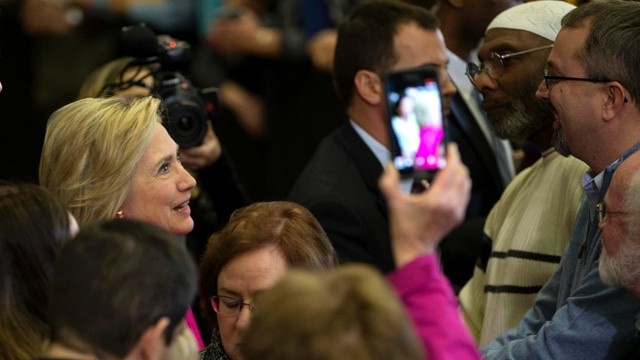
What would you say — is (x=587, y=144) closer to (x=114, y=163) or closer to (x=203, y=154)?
(x=114, y=163)

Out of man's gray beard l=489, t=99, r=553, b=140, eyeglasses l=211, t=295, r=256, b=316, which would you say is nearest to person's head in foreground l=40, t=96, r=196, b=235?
eyeglasses l=211, t=295, r=256, b=316

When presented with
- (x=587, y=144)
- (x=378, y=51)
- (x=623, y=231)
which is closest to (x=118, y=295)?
(x=623, y=231)

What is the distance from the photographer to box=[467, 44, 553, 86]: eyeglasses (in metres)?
4.20

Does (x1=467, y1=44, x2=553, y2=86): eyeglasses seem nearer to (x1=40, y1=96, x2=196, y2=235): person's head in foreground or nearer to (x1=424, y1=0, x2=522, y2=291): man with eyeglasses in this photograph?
(x1=424, y1=0, x2=522, y2=291): man with eyeglasses

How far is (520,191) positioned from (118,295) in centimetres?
215

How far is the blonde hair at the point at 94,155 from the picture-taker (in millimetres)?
3227

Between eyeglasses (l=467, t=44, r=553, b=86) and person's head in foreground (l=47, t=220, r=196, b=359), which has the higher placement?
person's head in foreground (l=47, t=220, r=196, b=359)

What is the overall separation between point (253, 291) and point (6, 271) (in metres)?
0.76

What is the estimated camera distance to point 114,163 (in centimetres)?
326

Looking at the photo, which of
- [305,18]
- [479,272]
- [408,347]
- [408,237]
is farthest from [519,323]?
[305,18]

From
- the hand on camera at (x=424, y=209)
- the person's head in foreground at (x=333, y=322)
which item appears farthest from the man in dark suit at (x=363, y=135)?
the person's head in foreground at (x=333, y=322)

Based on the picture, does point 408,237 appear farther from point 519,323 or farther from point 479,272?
point 479,272

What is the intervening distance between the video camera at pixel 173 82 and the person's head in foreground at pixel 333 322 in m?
2.23

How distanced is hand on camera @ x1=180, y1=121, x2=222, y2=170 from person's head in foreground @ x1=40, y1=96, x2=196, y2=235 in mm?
977
